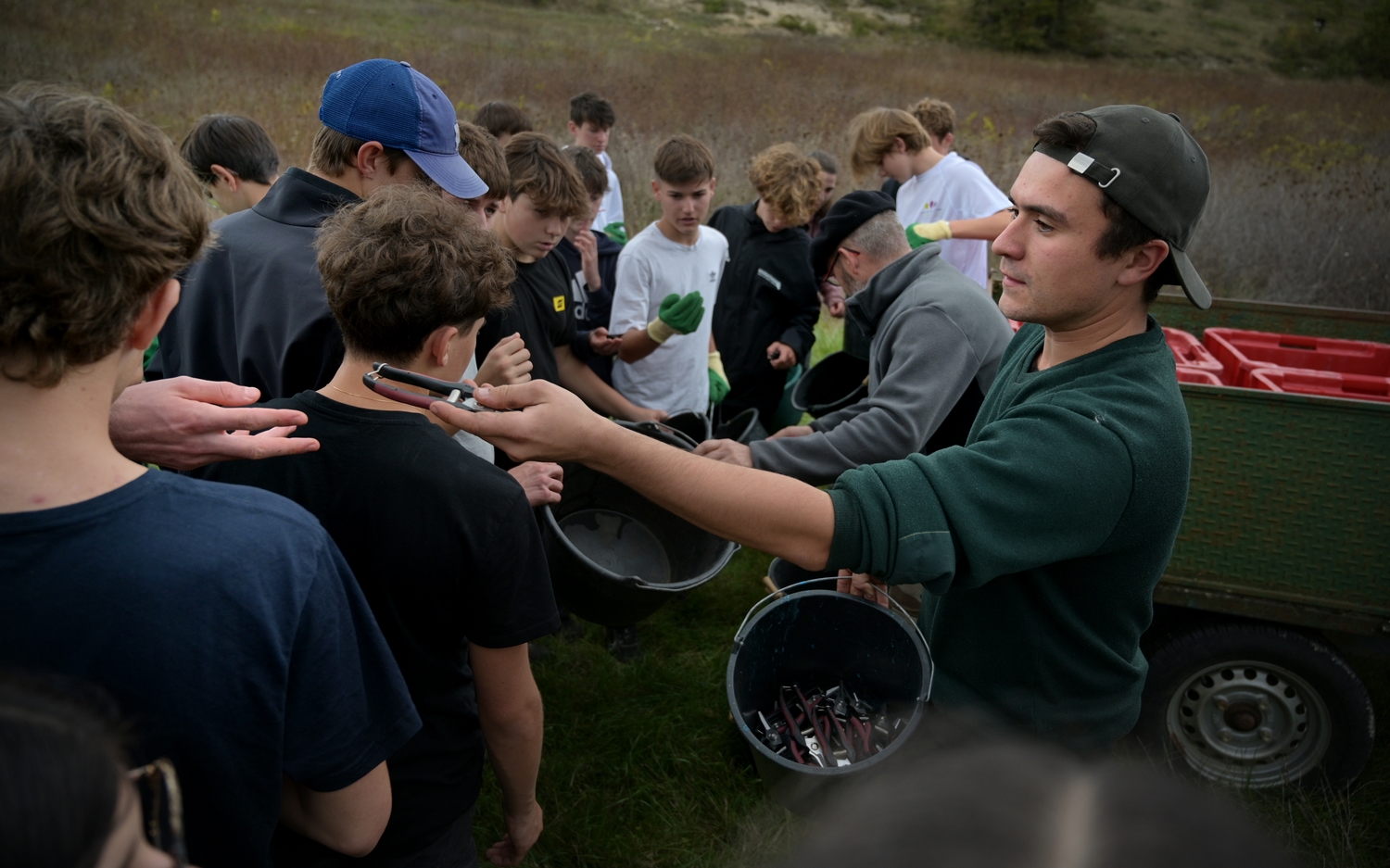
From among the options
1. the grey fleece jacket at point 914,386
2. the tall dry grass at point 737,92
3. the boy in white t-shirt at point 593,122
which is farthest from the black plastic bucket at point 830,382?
the tall dry grass at point 737,92

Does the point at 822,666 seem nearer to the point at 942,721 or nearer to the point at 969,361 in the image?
the point at 942,721

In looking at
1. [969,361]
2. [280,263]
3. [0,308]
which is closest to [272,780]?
[0,308]

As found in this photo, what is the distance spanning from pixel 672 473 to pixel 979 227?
3.59 m

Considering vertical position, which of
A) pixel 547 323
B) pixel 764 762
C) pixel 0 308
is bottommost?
pixel 764 762

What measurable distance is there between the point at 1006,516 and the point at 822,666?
111cm

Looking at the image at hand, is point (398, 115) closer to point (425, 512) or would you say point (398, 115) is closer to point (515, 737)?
point (425, 512)

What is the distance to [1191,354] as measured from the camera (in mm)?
3695

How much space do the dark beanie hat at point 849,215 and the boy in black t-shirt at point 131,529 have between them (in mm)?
2263

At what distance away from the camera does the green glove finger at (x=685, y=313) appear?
3393mm

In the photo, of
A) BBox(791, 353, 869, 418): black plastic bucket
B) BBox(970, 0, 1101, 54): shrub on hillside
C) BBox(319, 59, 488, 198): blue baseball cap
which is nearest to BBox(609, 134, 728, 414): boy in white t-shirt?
BBox(791, 353, 869, 418): black plastic bucket

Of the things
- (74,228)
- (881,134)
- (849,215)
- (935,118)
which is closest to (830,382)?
(849,215)

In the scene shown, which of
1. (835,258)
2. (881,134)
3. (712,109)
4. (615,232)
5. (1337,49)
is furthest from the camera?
(1337,49)

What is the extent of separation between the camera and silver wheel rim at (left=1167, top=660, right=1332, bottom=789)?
2.92 metres

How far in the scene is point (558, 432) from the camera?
1.53m
